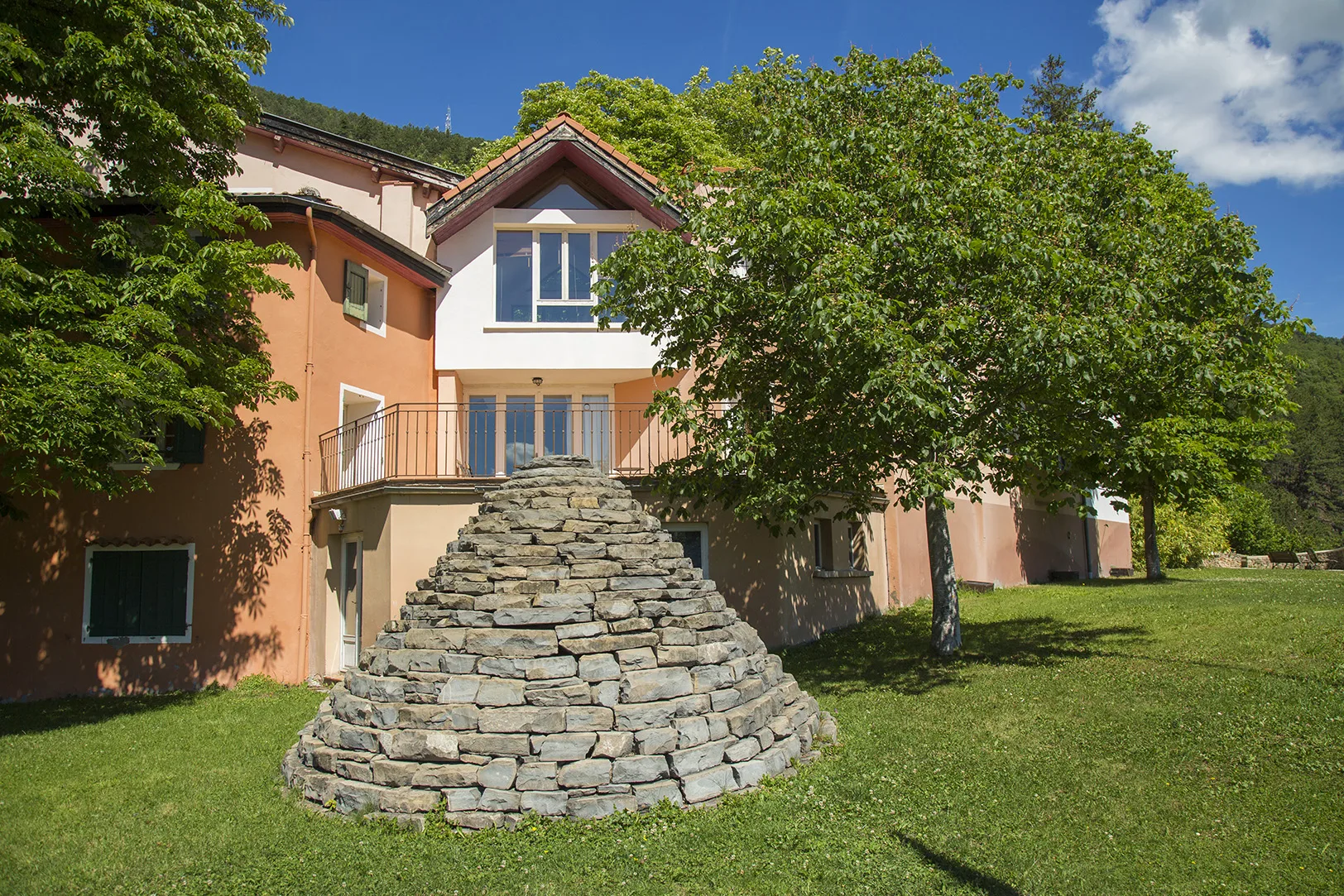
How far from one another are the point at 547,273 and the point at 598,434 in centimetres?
362

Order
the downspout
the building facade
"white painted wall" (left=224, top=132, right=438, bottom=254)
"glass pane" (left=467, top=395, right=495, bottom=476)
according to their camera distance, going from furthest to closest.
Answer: "white painted wall" (left=224, top=132, right=438, bottom=254) < "glass pane" (left=467, top=395, right=495, bottom=476) < the downspout < the building facade

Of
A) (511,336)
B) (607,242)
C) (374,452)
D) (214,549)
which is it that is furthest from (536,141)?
(214,549)

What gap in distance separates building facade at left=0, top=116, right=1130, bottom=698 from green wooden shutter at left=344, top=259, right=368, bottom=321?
0.05 m

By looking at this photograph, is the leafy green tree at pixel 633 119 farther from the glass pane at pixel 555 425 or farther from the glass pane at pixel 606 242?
the glass pane at pixel 555 425

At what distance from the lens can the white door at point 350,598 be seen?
549 inches

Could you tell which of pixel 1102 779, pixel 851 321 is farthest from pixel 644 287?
pixel 1102 779

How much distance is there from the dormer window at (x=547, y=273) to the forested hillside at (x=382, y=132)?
23009 millimetres

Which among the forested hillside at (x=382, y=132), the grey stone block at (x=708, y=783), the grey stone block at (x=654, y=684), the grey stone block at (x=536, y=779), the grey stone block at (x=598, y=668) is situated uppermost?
the forested hillside at (x=382, y=132)

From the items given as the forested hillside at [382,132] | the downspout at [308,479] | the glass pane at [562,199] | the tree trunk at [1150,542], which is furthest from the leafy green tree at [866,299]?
the forested hillside at [382,132]

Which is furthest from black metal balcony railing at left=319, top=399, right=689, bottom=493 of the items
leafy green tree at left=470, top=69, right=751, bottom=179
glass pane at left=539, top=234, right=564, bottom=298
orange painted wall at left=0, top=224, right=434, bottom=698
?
leafy green tree at left=470, top=69, right=751, bottom=179

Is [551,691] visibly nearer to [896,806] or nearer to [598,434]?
[896,806]

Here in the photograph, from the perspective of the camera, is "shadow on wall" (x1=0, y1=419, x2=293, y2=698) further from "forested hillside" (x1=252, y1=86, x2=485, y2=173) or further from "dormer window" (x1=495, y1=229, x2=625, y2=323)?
"forested hillside" (x1=252, y1=86, x2=485, y2=173)

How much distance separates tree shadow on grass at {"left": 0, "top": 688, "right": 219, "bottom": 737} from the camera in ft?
36.7

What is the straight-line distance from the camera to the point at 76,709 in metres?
12.3
